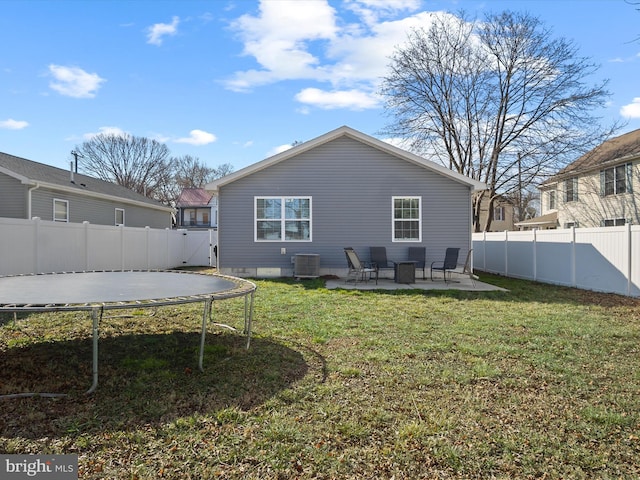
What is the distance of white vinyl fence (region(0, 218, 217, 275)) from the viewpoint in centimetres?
857

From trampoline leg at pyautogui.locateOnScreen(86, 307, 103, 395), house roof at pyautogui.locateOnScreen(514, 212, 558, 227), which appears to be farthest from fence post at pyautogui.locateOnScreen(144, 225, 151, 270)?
house roof at pyautogui.locateOnScreen(514, 212, 558, 227)

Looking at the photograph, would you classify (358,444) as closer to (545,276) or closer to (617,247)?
(617,247)

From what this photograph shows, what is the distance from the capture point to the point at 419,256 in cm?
1124

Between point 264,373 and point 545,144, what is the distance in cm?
2103

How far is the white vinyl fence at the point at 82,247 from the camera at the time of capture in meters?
8.57

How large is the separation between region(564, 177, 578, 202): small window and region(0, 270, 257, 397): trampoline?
74.1ft

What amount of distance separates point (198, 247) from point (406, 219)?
34.7ft

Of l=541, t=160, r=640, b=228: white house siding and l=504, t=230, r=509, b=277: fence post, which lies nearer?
l=504, t=230, r=509, b=277: fence post

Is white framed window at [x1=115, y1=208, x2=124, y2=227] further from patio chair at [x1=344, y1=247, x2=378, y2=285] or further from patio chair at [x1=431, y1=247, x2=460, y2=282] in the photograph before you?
patio chair at [x1=431, y1=247, x2=460, y2=282]

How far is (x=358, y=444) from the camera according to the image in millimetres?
2412

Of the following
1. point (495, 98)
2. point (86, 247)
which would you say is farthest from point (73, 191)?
point (495, 98)

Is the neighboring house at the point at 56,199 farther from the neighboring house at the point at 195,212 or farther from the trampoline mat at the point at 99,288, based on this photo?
the neighboring house at the point at 195,212

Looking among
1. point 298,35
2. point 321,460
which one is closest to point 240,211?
point 298,35

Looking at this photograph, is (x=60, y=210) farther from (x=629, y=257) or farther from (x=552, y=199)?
(x=552, y=199)
